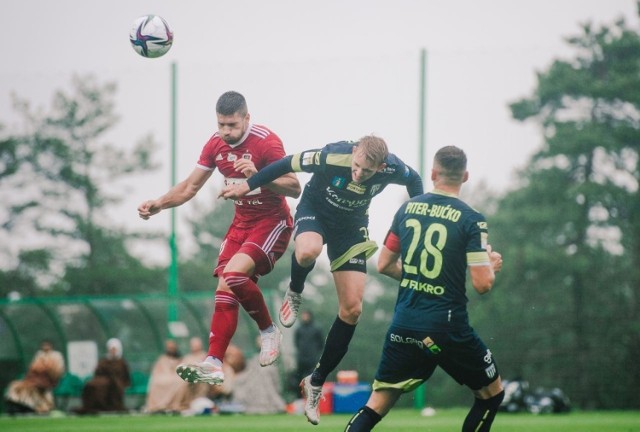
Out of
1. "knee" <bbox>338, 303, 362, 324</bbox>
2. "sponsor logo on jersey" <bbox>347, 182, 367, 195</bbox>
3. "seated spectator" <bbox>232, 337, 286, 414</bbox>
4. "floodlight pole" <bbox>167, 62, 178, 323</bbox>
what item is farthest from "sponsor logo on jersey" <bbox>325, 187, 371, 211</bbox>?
"floodlight pole" <bbox>167, 62, 178, 323</bbox>

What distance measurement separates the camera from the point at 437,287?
23.7 feet

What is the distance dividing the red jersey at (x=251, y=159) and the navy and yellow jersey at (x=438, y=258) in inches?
81.3

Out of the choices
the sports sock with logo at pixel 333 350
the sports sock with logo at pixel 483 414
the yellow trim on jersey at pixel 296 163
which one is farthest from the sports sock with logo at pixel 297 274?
the sports sock with logo at pixel 483 414

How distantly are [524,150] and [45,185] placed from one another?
15.8 meters

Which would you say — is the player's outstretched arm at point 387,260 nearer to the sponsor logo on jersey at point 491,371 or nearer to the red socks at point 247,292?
the sponsor logo on jersey at point 491,371

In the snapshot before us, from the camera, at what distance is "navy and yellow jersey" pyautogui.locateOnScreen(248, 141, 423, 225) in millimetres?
8594

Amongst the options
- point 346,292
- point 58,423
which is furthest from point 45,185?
point 346,292

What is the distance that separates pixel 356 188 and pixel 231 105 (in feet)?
3.90

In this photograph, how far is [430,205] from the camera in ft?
23.9

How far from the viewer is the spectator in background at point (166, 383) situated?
1955 cm

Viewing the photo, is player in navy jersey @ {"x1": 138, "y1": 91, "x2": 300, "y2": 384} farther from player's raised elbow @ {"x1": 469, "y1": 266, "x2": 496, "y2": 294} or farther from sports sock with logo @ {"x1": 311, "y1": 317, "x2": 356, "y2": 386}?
player's raised elbow @ {"x1": 469, "y1": 266, "x2": 496, "y2": 294}

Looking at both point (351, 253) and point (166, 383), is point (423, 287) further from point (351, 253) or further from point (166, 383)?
point (166, 383)

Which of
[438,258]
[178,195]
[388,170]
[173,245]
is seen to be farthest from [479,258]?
[173,245]

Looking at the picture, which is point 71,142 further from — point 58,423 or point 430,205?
point 430,205
